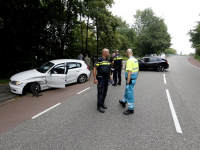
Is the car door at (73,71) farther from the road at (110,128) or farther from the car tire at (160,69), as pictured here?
the car tire at (160,69)

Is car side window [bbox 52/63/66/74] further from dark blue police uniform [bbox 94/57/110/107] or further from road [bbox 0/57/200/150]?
dark blue police uniform [bbox 94/57/110/107]

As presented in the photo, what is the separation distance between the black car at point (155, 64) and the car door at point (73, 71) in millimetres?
7618

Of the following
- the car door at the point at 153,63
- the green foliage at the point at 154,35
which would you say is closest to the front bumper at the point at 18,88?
the car door at the point at 153,63

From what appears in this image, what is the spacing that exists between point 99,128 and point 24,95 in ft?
14.2

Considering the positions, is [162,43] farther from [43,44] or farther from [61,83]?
[61,83]

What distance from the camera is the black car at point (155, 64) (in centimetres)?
1238

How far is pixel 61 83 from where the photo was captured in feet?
20.1

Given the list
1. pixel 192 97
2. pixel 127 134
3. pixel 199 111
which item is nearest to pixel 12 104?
pixel 127 134

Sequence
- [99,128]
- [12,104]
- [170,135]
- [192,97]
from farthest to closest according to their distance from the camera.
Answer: [192,97], [12,104], [99,128], [170,135]

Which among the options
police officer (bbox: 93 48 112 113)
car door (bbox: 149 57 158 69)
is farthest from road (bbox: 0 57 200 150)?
car door (bbox: 149 57 158 69)

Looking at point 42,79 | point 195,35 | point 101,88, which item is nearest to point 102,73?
point 101,88

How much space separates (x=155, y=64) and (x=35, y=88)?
10760 mm

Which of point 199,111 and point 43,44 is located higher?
point 43,44

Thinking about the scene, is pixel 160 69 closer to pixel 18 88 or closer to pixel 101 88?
pixel 101 88
